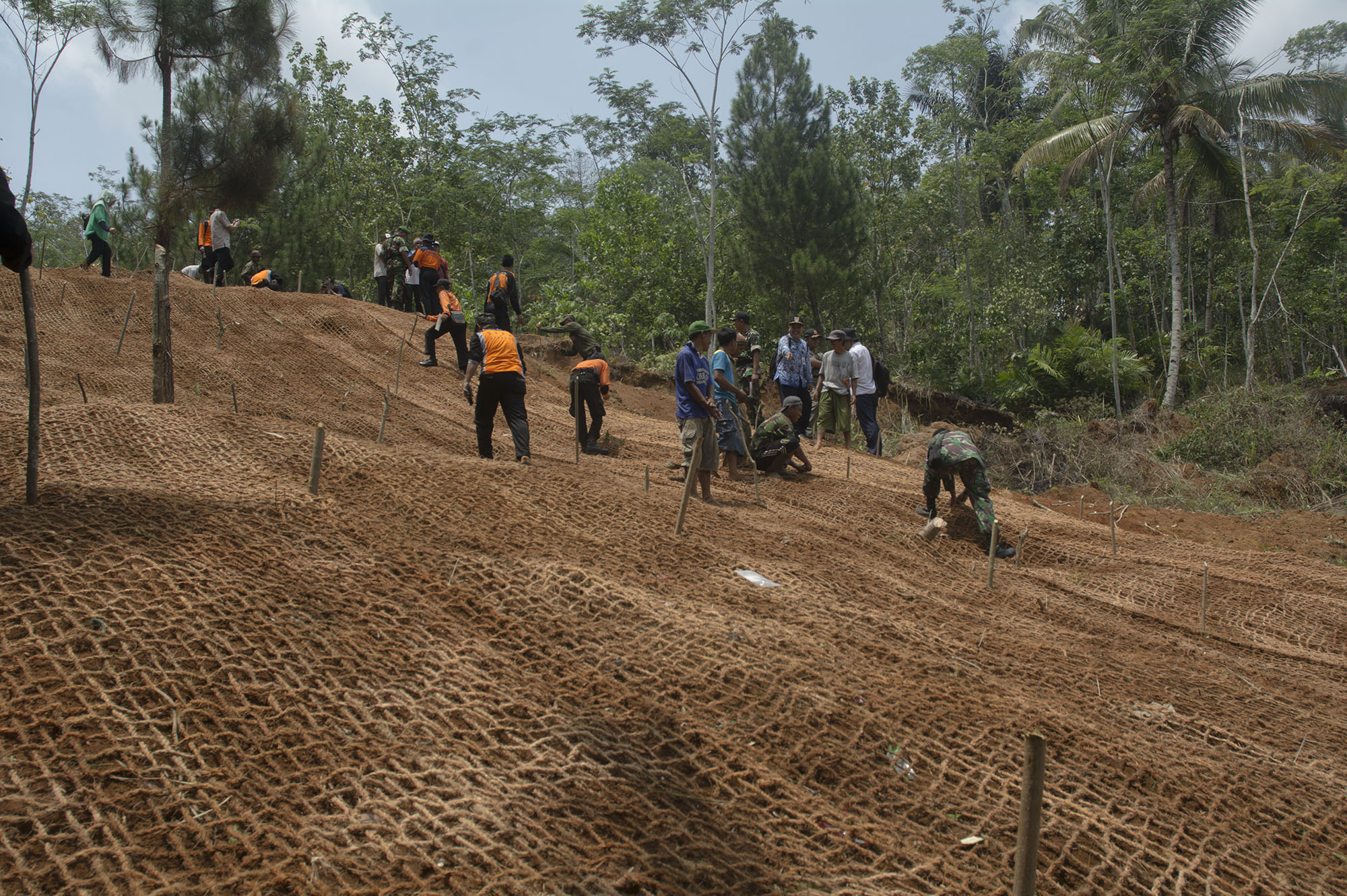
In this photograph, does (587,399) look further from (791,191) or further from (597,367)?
(791,191)

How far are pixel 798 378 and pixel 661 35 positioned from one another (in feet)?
48.4

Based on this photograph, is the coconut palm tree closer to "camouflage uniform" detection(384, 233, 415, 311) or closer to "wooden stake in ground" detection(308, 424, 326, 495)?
"camouflage uniform" detection(384, 233, 415, 311)

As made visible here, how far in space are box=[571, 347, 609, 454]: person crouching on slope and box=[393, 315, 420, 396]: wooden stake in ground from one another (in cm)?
300

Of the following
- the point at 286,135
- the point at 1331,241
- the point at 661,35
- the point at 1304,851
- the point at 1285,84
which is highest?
the point at 661,35

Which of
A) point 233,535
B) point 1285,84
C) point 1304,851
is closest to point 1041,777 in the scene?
point 1304,851

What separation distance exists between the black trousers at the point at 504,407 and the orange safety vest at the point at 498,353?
0.06 m

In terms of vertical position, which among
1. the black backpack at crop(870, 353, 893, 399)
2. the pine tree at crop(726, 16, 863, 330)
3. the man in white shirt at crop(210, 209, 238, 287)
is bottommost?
the black backpack at crop(870, 353, 893, 399)

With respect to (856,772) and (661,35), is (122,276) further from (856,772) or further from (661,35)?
(856,772)

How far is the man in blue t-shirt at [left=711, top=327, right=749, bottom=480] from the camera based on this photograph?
757cm

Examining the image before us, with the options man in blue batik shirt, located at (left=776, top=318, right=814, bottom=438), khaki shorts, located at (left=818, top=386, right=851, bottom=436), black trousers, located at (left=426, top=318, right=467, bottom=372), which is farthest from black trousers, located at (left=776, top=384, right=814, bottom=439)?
black trousers, located at (left=426, top=318, right=467, bottom=372)

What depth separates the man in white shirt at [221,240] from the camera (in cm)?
1273

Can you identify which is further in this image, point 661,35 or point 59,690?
point 661,35

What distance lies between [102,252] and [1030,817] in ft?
47.4

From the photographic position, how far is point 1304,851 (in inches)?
127
